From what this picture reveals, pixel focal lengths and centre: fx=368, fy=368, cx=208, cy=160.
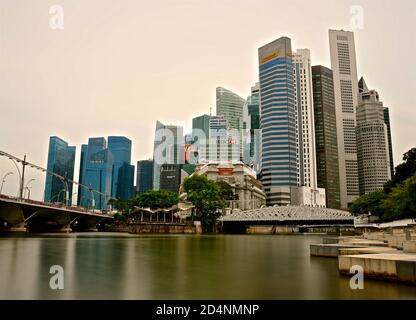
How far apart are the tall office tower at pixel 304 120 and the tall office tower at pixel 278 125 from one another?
16253 mm

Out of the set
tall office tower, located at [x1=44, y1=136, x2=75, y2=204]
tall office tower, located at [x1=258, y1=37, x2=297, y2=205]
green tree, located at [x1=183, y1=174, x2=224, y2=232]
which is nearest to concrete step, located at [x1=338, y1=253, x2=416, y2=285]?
green tree, located at [x1=183, y1=174, x2=224, y2=232]

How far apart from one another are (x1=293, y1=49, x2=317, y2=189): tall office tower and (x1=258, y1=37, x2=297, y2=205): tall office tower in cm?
1625

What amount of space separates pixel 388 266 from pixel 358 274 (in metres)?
1.05

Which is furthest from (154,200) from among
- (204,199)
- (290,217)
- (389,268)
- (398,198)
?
(389,268)

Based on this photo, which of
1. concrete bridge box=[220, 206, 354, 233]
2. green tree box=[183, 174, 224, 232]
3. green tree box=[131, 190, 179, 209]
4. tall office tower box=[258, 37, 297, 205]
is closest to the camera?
green tree box=[183, 174, 224, 232]

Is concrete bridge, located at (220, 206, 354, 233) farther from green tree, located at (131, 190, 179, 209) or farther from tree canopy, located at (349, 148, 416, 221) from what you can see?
green tree, located at (131, 190, 179, 209)

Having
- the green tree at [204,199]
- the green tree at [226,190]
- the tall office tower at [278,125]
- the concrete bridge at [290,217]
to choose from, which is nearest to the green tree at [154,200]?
the green tree at [204,199]

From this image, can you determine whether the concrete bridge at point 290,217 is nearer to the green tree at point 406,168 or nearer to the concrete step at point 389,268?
the green tree at point 406,168

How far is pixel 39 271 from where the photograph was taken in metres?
14.8

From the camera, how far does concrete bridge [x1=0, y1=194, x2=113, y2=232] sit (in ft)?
211

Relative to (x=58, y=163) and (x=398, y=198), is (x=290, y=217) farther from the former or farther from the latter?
(x=58, y=163)

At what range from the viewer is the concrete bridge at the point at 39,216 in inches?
2532
